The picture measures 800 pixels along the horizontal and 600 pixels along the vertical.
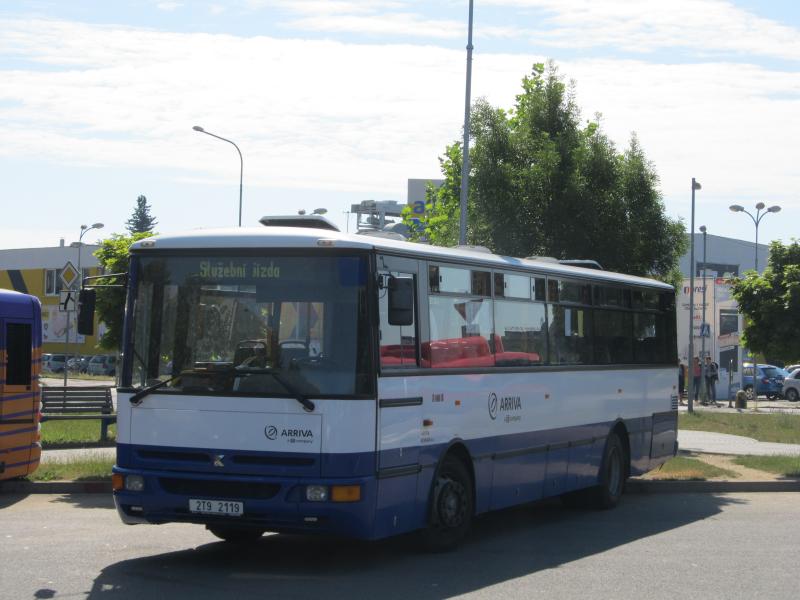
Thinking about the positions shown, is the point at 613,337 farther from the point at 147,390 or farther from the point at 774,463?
the point at 147,390

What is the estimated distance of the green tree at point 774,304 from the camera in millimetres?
22656

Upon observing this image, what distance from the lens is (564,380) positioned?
596 inches

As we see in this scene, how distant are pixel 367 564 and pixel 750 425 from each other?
24.7 meters

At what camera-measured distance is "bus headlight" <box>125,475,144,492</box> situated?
35.3 ft

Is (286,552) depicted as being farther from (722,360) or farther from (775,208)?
(722,360)

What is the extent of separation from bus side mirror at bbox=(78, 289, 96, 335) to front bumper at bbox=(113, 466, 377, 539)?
164cm

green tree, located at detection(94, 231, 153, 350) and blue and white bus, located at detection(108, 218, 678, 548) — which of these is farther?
green tree, located at detection(94, 231, 153, 350)

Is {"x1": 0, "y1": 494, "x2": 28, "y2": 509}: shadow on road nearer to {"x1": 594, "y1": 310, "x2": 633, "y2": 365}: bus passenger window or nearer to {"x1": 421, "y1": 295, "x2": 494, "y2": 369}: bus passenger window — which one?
{"x1": 421, "y1": 295, "x2": 494, "y2": 369}: bus passenger window

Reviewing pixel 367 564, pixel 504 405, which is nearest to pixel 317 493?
pixel 367 564

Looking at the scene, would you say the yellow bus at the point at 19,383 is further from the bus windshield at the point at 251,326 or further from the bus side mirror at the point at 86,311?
the bus windshield at the point at 251,326

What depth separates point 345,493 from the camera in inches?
405

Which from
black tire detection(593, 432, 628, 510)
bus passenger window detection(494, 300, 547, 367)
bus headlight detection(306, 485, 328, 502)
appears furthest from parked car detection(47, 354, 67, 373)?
bus headlight detection(306, 485, 328, 502)

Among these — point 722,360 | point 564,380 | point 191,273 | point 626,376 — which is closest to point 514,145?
point 626,376

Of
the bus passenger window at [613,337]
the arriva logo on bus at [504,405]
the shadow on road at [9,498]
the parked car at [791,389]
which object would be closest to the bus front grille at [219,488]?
the arriva logo on bus at [504,405]
